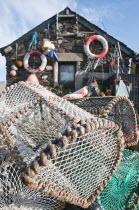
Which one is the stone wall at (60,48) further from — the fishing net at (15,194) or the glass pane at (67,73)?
the fishing net at (15,194)

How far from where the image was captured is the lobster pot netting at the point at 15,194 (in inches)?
58.7

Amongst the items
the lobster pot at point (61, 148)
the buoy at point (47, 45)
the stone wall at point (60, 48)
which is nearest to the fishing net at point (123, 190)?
the lobster pot at point (61, 148)

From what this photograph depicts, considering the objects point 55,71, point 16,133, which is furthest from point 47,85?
point 16,133

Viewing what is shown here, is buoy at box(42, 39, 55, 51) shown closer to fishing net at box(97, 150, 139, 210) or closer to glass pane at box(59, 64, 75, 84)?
glass pane at box(59, 64, 75, 84)

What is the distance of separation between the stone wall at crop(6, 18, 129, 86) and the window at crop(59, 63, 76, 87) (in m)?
0.33

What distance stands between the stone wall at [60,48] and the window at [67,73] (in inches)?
13.1

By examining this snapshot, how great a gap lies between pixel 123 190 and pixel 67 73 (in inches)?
265

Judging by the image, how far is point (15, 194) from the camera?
5.02 ft

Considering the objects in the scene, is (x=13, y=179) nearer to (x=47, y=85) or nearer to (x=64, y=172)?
(x=64, y=172)

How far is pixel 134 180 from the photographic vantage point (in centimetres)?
194

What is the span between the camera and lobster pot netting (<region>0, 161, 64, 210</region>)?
4.89ft

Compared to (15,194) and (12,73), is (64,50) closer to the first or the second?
(12,73)

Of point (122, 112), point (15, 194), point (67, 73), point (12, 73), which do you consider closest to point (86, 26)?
point (67, 73)

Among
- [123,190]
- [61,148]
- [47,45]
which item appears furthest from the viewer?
[47,45]
